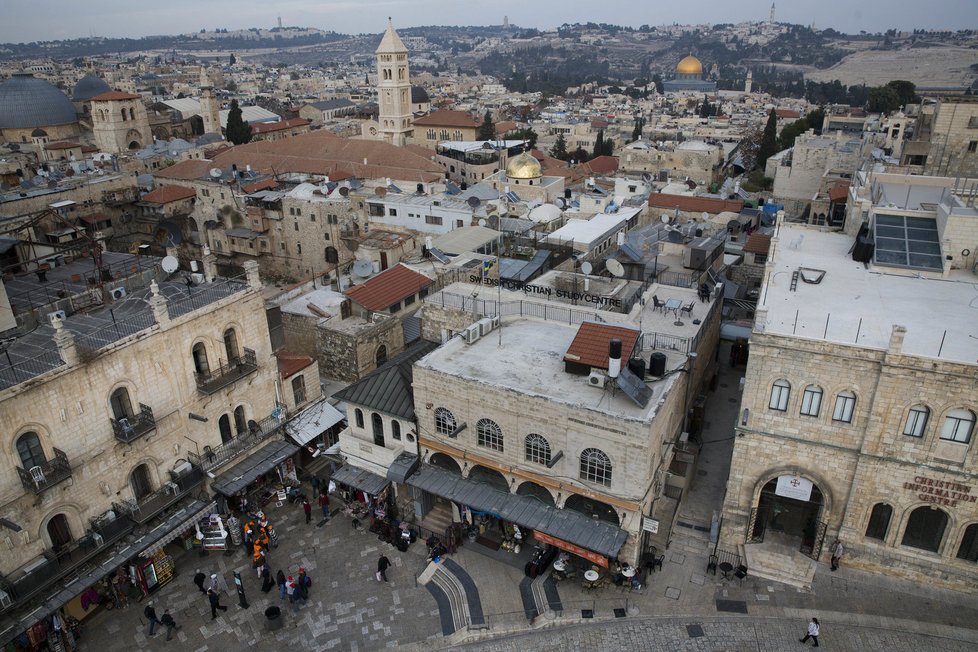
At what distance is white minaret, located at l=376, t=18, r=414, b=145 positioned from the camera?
8338 centimetres

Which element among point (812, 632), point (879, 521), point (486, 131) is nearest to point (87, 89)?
point (486, 131)

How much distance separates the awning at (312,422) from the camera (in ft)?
89.0

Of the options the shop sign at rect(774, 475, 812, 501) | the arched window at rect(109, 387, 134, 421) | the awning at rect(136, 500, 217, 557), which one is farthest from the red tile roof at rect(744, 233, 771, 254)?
the arched window at rect(109, 387, 134, 421)

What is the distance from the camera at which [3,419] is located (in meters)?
18.1

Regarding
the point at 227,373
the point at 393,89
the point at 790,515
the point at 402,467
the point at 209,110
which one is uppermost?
the point at 393,89

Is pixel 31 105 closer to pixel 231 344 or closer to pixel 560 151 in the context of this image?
pixel 560 151

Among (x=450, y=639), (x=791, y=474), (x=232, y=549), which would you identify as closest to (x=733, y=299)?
(x=791, y=474)

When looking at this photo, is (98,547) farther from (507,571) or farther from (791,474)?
(791,474)

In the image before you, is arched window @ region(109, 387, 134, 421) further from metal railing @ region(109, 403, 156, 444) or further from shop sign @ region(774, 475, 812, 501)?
shop sign @ region(774, 475, 812, 501)

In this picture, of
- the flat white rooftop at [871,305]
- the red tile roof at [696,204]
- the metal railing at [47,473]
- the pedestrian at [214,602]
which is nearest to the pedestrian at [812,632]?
the flat white rooftop at [871,305]

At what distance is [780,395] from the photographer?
19906 millimetres

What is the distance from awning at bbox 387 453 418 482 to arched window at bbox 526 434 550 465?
482 cm

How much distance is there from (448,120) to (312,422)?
79.0 m

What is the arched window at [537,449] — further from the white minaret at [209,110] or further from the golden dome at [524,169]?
the white minaret at [209,110]
